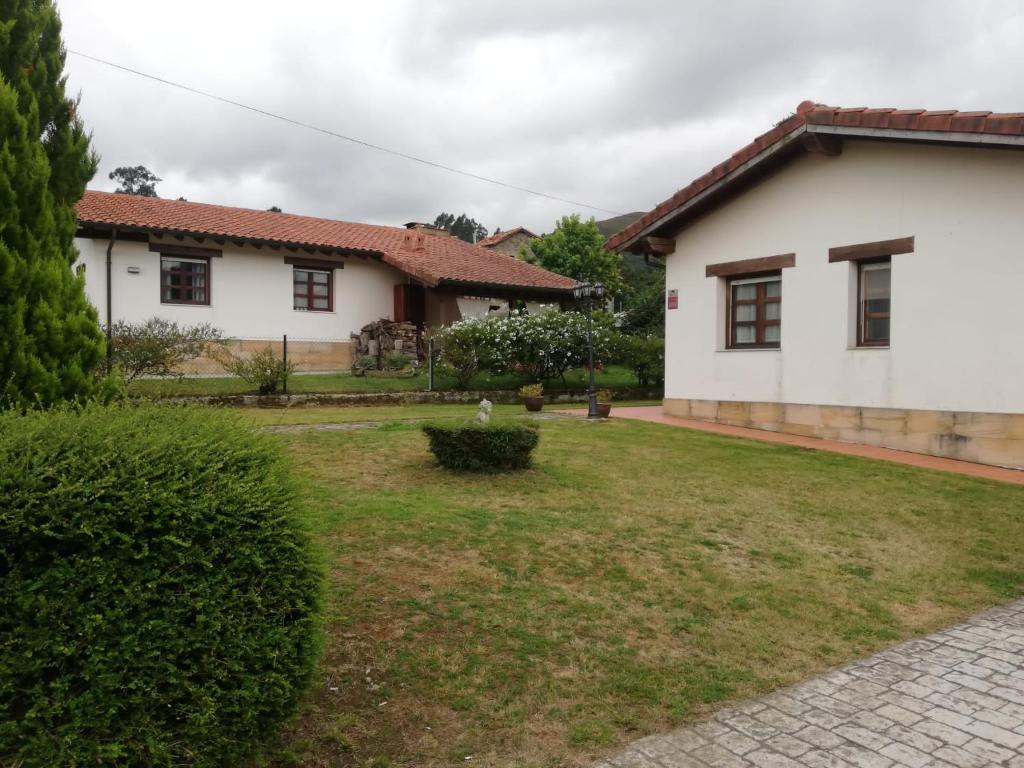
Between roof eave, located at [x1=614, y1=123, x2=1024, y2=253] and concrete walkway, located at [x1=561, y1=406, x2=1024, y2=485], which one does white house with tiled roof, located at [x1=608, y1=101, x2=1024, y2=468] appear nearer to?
roof eave, located at [x1=614, y1=123, x2=1024, y2=253]

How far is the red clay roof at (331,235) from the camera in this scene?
64.1 ft

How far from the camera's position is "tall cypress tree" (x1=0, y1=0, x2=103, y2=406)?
427 cm

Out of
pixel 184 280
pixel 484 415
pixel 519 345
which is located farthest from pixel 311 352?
pixel 484 415

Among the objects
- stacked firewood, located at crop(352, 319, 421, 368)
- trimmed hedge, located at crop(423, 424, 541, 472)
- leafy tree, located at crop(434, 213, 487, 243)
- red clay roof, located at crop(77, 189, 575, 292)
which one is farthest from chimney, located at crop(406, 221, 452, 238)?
leafy tree, located at crop(434, 213, 487, 243)

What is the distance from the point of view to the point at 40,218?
449cm

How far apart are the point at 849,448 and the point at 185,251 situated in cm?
1690

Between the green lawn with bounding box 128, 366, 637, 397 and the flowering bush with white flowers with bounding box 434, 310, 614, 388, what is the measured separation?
47 cm

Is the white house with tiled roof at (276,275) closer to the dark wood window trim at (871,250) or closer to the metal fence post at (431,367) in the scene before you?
the metal fence post at (431,367)

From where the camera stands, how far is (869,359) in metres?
11.4

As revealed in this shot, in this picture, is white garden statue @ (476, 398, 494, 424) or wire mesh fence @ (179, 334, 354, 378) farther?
wire mesh fence @ (179, 334, 354, 378)

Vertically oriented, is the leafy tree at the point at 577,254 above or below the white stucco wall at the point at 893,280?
above

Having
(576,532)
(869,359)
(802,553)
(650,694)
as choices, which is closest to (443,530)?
(576,532)

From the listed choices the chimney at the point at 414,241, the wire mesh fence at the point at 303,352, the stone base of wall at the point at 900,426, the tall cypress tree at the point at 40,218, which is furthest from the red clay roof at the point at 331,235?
the tall cypress tree at the point at 40,218

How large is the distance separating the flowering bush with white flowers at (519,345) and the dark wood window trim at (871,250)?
792cm
